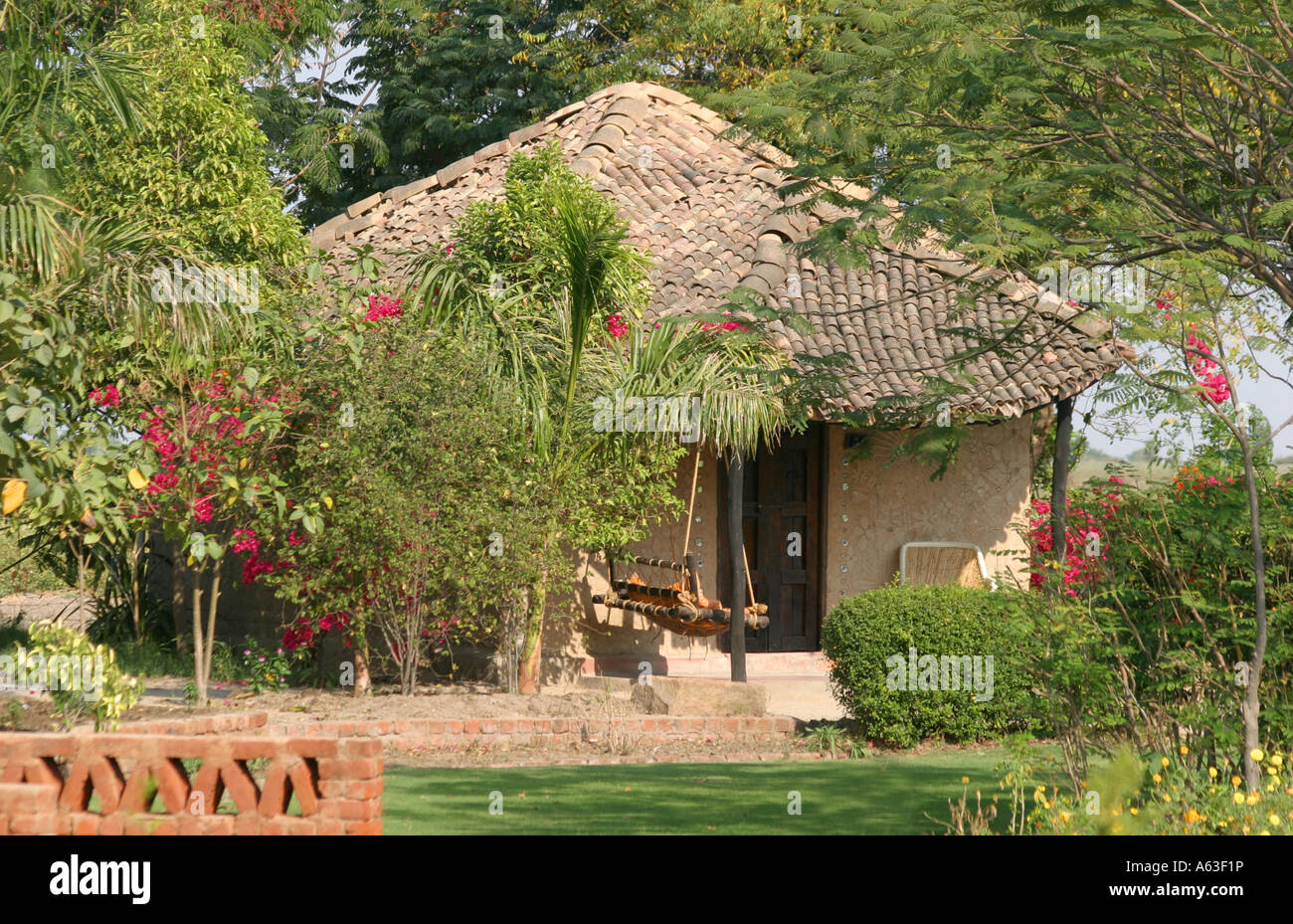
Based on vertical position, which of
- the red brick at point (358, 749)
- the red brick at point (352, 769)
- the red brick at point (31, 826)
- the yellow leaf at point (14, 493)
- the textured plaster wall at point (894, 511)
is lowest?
the red brick at point (31, 826)

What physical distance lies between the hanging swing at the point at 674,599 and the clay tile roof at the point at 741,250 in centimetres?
225

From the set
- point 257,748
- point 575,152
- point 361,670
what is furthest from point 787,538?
point 257,748

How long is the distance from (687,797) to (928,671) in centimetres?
318

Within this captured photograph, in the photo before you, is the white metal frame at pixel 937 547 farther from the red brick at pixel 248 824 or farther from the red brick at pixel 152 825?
the red brick at pixel 152 825

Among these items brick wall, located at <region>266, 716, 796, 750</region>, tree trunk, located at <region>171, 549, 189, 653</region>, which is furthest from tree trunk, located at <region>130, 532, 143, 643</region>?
brick wall, located at <region>266, 716, 796, 750</region>

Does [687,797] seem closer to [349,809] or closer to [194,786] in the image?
[349,809]

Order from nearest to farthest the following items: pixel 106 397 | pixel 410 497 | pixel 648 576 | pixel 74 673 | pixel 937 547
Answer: pixel 74 673 < pixel 410 497 < pixel 106 397 < pixel 648 576 < pixel 937 547

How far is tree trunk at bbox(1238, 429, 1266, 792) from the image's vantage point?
6.88m

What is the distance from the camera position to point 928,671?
10969mm

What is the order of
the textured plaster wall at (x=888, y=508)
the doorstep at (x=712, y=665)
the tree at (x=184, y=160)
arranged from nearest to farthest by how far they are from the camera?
1. the tree at (x=184, y=160)
2. the doorstep at (x=712, y=665)
3. the textured plaster wall at (x=888, y=508)

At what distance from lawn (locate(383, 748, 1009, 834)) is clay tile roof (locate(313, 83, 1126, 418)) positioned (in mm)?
3712

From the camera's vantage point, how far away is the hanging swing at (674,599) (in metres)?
12.3

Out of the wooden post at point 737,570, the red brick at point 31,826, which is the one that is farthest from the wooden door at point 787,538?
the red brick at point 31,826

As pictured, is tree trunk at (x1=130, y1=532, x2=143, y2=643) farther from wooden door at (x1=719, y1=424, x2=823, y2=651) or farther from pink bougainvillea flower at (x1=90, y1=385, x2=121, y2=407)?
wooden door at (x1=719, y1=424, x2=823, y2=651)
